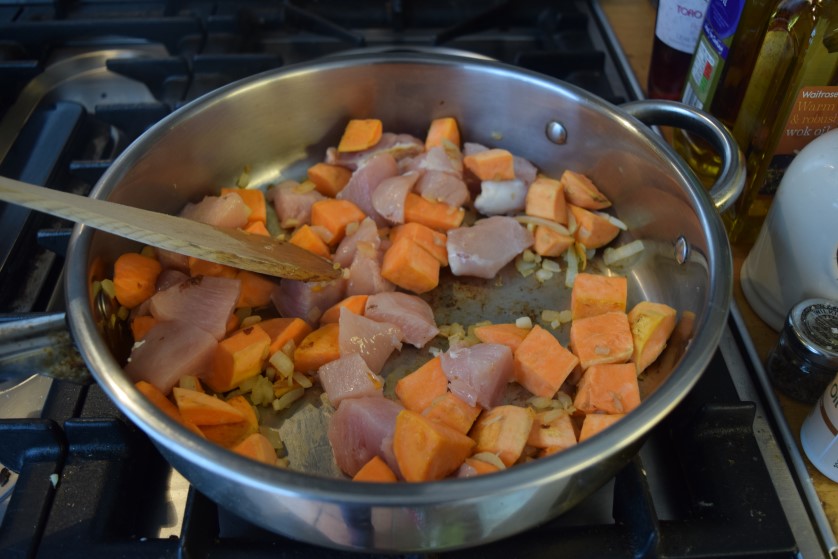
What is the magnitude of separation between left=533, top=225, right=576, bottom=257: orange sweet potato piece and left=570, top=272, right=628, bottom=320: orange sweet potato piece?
12 centimetres

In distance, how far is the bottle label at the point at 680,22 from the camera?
1391 millimetres

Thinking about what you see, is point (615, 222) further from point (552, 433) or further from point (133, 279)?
point (133, 279)

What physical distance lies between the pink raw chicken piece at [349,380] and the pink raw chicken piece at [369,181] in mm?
355

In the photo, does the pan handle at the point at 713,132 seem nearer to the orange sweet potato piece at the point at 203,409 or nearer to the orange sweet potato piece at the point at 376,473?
the orange sweet potato piece at the point at 376,473

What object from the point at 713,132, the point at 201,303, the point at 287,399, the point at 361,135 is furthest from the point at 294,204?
the point at 713,132

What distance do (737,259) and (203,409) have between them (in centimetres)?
97

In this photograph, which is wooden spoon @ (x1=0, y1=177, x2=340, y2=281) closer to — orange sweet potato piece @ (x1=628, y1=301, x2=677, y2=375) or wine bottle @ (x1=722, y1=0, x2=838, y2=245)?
orange sweet potato piece @ (x1=628, y1=301, x2=677, y2=375)

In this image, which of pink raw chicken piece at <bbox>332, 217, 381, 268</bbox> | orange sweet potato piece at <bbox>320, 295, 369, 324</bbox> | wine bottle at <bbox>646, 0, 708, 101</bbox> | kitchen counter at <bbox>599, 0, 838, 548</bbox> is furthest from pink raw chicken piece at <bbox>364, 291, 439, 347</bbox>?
wine bottle at <bbox>646, 0, 708, 101</bbox>

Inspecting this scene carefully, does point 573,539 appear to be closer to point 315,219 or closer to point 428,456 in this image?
point 428,456

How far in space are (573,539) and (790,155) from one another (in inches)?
28.8

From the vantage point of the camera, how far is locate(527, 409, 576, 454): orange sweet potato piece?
1.00 meters

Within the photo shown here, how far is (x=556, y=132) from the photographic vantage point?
1.36m

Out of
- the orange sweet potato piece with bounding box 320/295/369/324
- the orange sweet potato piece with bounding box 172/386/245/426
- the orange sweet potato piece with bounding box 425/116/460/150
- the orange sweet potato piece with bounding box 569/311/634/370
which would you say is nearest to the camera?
the orange sweet potato piece with bounding box 172/386/245/426

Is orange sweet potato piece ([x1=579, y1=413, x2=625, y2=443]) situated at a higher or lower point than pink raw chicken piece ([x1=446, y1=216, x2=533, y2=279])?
lower
